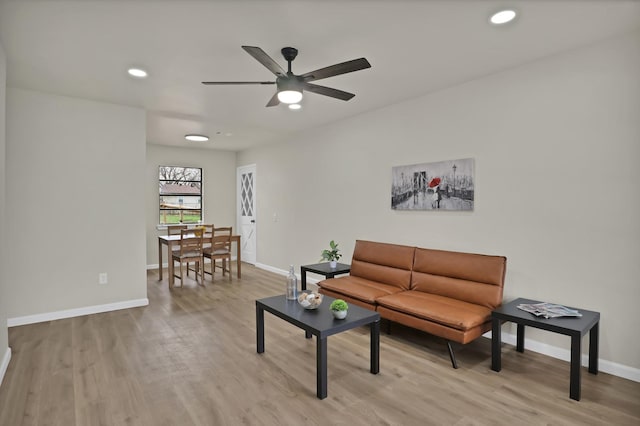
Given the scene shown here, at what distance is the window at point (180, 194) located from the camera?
7195mm

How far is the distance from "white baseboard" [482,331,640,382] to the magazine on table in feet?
1.30

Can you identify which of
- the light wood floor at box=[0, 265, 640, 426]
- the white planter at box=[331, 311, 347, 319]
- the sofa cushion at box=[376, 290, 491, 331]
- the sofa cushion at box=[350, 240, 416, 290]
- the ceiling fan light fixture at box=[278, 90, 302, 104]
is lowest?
the light wood floor at box=[0, 265, 640, 426]

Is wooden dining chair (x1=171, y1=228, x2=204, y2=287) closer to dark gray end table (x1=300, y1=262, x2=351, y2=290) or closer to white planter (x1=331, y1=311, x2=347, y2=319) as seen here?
dark gray end table (x1=300, y1=262, x2=351, y2=290)

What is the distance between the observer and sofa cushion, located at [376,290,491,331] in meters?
2.75

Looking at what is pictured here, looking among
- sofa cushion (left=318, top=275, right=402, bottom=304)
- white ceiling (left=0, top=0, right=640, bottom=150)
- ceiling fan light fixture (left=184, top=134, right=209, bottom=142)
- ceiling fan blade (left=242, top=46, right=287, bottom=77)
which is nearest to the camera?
ceiling fan blade (left=242, top=46, right=287, bottom=77)

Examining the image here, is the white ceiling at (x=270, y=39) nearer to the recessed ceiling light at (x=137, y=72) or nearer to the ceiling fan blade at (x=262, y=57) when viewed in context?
the recessed ceiling light at (x=137, y=72)

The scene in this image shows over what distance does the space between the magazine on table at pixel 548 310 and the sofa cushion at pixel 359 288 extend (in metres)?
1.21

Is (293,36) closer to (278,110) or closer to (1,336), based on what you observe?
(278,110)

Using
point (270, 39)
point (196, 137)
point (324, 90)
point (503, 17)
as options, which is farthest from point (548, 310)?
point (196, 137)

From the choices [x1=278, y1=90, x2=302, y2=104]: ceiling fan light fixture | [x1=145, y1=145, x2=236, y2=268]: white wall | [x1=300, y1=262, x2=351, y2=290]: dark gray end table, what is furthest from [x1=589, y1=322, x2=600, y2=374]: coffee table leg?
[x1=145, y1=145, x2=236, y2=268]: white wall

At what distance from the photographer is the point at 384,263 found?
398cm

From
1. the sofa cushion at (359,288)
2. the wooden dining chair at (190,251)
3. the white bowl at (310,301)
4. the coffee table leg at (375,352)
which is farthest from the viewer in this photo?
the wooden dining chair at (190,251)

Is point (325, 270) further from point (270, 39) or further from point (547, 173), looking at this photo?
point (270, 39)

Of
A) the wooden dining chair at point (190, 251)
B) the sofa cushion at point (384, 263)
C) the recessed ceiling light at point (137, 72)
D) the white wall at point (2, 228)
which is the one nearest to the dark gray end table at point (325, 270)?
the sofa cushion at point (384, 263)
